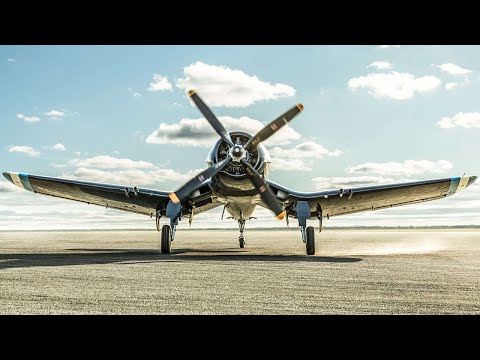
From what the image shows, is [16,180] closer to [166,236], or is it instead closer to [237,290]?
[166,236]

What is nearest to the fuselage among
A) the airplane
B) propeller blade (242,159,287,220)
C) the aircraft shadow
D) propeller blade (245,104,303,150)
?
the airplane

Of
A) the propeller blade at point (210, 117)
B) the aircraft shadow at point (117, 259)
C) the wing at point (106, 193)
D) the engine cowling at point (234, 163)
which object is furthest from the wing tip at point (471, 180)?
the wing at point (106, 193)

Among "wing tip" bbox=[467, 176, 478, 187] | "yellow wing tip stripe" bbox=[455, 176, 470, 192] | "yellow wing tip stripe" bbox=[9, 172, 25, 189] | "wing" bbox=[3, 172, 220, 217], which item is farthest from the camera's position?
"yellow wing tip stripe" bbox=[9, 172, 25, 189]

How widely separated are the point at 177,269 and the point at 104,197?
39.0 feet

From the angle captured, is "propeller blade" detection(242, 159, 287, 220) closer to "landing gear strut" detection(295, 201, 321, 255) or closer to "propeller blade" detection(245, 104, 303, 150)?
"propeller blade" detection(245, 104, 303, 150)

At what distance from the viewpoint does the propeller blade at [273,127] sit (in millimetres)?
19562

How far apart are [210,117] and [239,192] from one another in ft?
12.3

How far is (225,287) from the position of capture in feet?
36.8

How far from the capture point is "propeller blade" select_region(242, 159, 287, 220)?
1969cm

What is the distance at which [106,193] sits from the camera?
24.9 m

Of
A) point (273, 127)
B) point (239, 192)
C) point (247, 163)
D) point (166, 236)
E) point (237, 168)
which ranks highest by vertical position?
point (273, 127)

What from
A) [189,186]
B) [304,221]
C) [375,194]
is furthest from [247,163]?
[375,194]

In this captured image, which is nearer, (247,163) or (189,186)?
(189,186)
